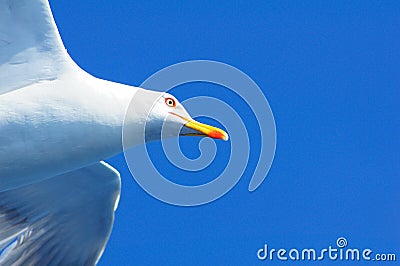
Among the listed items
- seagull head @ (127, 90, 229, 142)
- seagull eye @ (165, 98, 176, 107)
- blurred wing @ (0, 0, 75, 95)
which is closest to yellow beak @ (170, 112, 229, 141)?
seagull head @ (127, 90, 229, 142)

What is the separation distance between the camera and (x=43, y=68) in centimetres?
626

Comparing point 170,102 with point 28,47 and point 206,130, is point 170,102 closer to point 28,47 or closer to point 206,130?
point 206,130

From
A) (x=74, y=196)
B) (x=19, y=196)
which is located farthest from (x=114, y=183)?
(x=19, y=196)

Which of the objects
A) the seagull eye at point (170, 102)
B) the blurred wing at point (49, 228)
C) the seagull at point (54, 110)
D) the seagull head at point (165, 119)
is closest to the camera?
the seagull at point (54, 110)

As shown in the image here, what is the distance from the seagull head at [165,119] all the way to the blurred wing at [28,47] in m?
0.59

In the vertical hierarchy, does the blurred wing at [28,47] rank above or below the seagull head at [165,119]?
above

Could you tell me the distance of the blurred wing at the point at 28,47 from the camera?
6098mm

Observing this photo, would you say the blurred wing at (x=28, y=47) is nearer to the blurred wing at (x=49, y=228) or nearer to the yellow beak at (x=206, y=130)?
the yellow beak at (x=206, y=130)

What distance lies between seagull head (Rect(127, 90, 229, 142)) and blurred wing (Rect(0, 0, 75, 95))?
0.59 m

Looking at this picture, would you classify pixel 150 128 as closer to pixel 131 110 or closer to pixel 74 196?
pixel 131 110

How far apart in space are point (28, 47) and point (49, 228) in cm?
199

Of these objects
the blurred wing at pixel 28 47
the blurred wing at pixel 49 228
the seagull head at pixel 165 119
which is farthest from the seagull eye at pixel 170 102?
the blurred wing at pixel 49 228

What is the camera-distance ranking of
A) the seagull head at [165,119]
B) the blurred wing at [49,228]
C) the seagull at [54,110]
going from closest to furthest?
the seagull at [54,110] → the seagull head at [165,119] → the blurred wing at [49,228]

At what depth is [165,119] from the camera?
6203 millimetres
